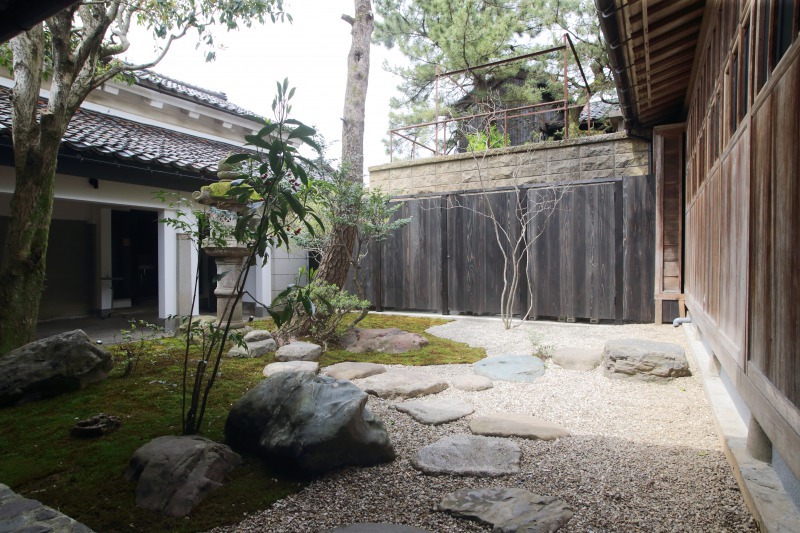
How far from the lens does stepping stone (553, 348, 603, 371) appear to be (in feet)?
15.9

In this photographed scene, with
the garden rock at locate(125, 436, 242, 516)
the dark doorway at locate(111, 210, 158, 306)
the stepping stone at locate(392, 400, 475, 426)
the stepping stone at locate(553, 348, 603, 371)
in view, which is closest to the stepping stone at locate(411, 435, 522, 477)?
the stepping stone at locate(392, 400, 475, 426)

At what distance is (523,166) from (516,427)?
5456 millimetres

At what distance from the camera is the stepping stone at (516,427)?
315 centimetres

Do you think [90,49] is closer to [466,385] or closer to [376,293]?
[466,385]

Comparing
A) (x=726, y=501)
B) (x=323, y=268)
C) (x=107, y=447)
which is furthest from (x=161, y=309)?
(x=726, y=501)

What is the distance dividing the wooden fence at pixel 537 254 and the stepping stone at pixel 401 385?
3.66 meters

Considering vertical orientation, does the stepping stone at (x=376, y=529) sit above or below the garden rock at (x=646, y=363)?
below

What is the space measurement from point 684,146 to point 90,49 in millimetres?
6704

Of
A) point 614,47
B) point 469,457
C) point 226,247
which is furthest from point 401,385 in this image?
point 614,47

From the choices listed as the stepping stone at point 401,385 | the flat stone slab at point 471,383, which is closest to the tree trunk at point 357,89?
the stepping stone at point 401,385

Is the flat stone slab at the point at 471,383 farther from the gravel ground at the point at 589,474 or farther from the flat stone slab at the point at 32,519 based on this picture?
the flat stone slab at the point at 32,519

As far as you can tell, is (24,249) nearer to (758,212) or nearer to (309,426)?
(309,426)

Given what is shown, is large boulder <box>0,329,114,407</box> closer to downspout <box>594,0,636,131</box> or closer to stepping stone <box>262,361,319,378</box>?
stepping stone <box>262,361,319,378</box>

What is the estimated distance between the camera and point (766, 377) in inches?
77.0
